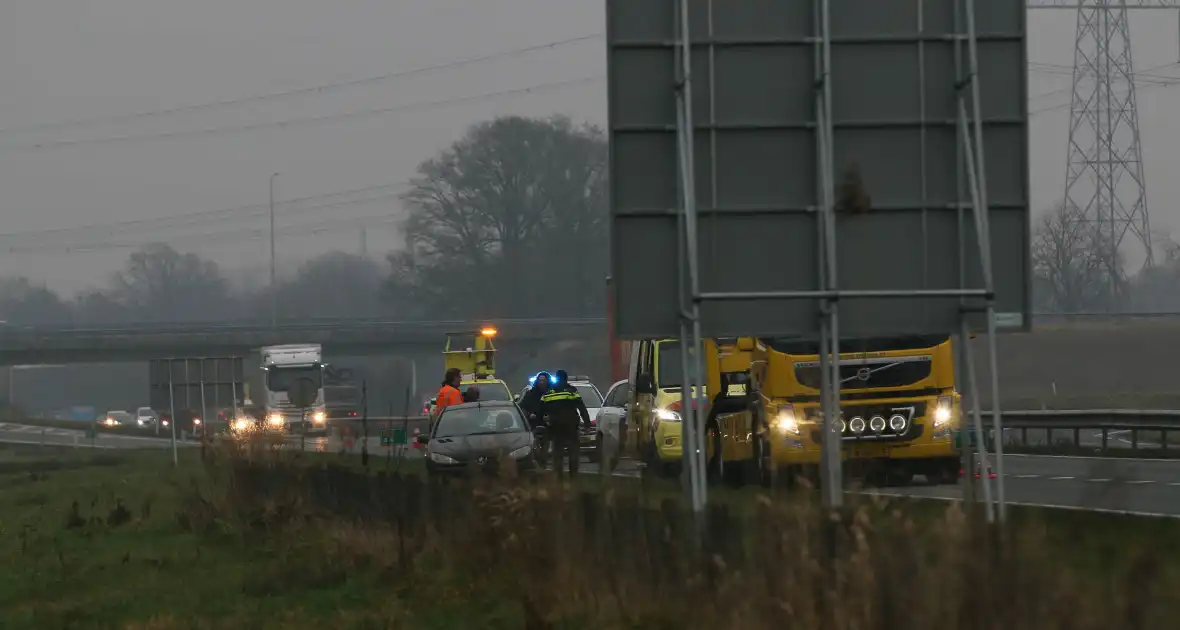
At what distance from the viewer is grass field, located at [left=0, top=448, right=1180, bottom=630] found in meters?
5.88

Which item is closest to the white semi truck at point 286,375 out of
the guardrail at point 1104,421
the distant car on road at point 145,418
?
the guardrail at point 1104,421

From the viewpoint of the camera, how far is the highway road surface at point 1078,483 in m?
5.66

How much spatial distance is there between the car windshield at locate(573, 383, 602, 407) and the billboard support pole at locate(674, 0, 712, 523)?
2479 cm

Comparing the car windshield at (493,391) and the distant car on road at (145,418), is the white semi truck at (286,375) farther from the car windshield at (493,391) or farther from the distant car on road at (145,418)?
the distant car on road at (145,418)

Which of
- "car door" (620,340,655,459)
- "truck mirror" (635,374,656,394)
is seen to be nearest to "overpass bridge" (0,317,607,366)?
"car door" (620,340,655,459)

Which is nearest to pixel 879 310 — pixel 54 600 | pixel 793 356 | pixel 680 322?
pixel 680 322

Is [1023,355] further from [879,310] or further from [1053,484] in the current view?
[879,310]

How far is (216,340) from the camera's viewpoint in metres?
79.0

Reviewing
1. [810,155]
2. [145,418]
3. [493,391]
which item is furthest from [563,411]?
[145,418]

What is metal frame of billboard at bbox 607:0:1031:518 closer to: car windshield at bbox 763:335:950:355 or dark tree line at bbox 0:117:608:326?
car windshield at bbox 763:335:950:355

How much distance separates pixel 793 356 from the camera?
777 inches

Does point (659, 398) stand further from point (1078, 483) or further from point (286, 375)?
point (286, 375)

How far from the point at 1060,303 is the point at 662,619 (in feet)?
164

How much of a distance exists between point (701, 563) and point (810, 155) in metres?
3.68
